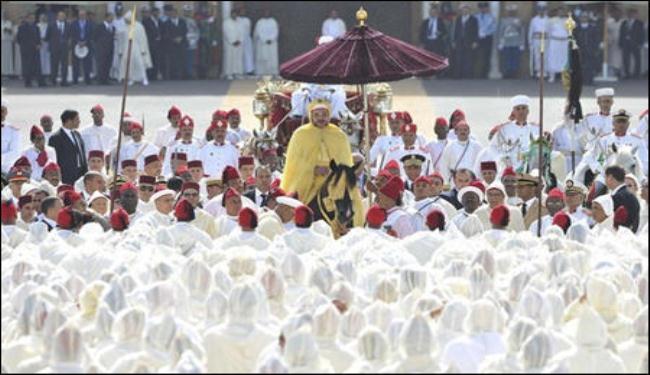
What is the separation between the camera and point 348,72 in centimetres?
1641

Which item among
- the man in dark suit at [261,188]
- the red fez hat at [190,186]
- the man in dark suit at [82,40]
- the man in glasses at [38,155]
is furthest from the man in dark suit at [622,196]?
the man in dark suit at [82,40]

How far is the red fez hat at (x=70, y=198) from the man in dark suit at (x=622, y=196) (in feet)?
12.4

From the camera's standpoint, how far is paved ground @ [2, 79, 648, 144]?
28203mm

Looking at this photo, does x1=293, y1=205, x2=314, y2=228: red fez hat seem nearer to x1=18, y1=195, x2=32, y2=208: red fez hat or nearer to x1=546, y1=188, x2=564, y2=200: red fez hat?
x1=18, y1=195, x2=32, y2=208: red fez hat

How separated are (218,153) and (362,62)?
117 inches

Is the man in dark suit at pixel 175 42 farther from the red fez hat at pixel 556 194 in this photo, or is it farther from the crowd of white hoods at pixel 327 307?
the crowd of white hoods at pixel 327 307

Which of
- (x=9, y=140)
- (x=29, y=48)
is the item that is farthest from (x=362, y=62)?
(x=29, y=48)

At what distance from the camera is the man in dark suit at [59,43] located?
34188 mm

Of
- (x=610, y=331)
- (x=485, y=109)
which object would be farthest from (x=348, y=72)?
(x=485, y=109)

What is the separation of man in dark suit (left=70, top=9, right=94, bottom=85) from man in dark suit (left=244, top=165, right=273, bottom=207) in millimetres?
18544

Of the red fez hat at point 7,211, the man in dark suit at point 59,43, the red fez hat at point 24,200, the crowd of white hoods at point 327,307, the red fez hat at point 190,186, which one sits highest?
the man in dark suit at point 59,43

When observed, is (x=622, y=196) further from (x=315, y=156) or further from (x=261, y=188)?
(x=261, y=188)

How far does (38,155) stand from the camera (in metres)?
18.7

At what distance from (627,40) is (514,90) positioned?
2944 millimetres
